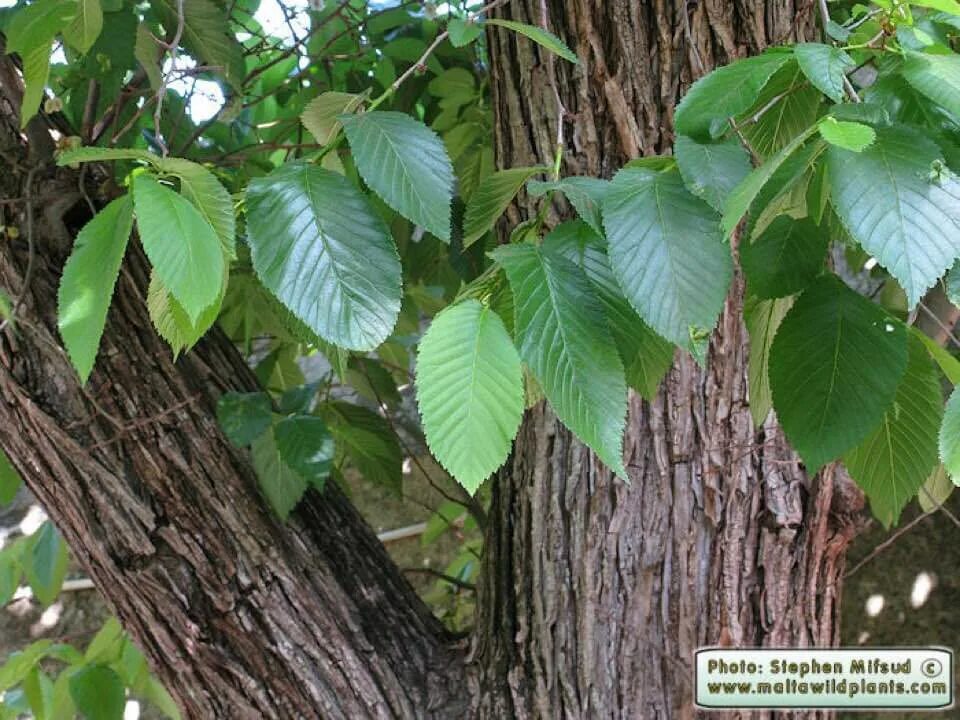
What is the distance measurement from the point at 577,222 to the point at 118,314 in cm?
66

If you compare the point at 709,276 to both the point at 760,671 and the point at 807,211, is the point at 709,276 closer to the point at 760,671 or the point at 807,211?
the point at 807,211

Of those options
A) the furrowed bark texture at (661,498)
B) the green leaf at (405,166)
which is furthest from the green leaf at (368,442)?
the green leaf at (405,166)

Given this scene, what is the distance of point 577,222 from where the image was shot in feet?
2.14

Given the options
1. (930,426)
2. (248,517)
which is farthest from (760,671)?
(248,517)

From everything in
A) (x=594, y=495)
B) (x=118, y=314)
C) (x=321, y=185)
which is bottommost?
(x=594, y=495)

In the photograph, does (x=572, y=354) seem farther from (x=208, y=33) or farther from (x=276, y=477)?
(x=208, y=33)

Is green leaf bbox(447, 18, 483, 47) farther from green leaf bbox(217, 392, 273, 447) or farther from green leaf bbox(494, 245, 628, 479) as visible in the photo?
green leaf bbox(217, 392, 273, 447)

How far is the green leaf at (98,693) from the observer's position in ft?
4.22

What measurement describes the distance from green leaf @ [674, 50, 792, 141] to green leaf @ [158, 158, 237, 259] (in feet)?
0.89

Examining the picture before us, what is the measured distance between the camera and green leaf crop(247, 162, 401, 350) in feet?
1.88

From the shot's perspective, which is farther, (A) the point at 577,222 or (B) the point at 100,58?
(B) the point at 100,58

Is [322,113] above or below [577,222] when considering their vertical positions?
above

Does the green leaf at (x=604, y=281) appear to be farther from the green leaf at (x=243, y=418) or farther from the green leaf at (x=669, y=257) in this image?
the green leaf at (x=243, y=418)

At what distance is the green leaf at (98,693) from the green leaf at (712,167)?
1050 millimetres
